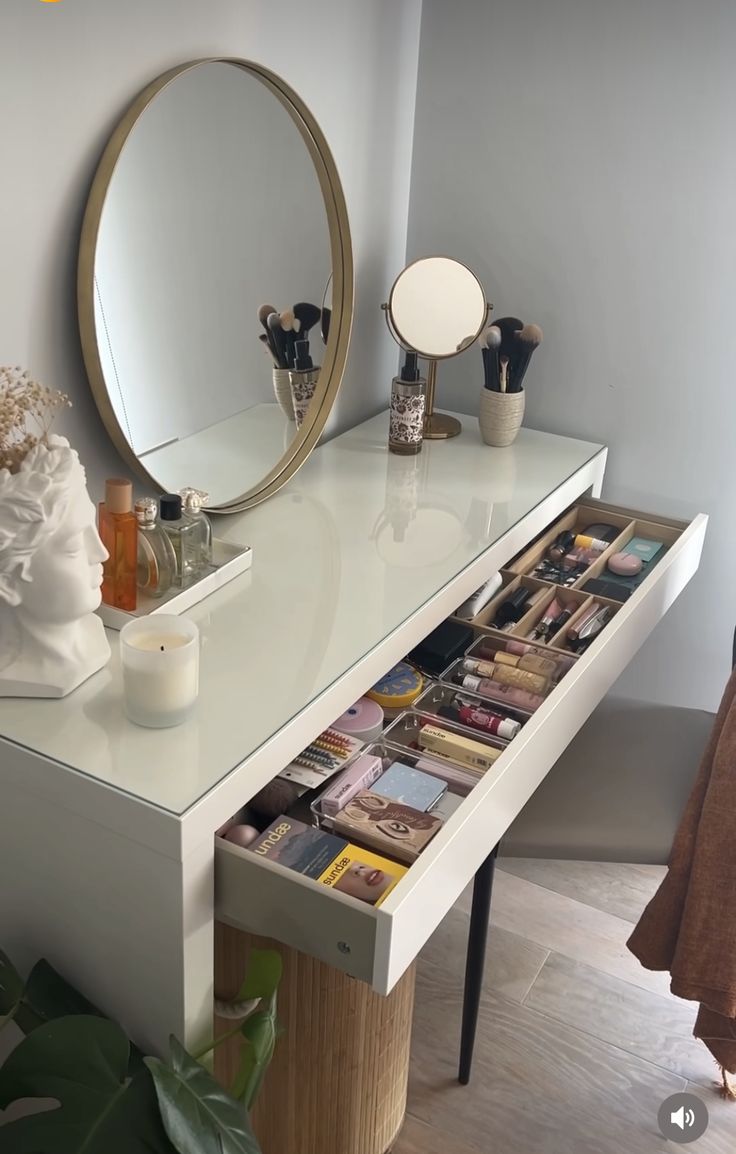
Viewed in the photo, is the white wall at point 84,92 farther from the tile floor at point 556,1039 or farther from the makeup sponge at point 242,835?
the tile floor at point 556,1039

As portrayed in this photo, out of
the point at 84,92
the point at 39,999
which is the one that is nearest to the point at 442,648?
the point at 39,999

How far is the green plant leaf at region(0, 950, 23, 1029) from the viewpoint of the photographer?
1124mm

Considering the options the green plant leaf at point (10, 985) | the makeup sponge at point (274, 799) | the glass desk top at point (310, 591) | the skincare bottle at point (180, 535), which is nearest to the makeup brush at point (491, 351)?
the glass desk top at point (310, 591)

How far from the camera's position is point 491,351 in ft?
6.43

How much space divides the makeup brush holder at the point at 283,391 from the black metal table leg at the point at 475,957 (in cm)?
72

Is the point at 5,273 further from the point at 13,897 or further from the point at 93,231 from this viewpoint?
the point at 13,897

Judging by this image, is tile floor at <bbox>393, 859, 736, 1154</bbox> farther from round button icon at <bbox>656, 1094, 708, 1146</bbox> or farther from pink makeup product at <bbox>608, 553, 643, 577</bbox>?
pink makeup product at <bbox>608, 553, 643, 577</bbox>

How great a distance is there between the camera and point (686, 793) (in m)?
1.69

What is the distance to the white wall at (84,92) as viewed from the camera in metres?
1.23

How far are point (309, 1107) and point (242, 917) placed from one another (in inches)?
21.4

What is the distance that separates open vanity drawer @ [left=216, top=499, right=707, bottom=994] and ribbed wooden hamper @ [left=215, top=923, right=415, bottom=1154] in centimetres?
25

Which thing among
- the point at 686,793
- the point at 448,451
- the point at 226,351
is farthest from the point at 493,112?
the point at 686,793

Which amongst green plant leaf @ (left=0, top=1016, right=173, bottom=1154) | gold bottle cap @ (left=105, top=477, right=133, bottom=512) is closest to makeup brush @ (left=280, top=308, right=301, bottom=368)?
gold bottle cap @ (left=105, top=477, right=133, bottom=512)

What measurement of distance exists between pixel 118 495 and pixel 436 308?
0.83 meters
